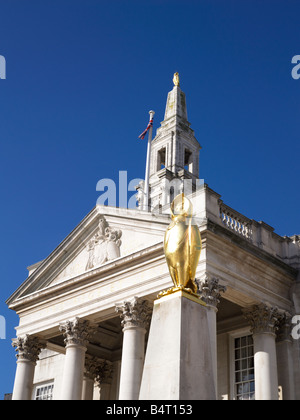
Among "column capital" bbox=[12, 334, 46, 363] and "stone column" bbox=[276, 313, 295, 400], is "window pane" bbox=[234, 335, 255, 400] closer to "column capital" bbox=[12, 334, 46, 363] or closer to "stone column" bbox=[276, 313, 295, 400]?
"stone column" bbox=[276, 313, 295, 400]

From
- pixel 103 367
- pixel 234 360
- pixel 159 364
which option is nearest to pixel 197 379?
pixel 159 364

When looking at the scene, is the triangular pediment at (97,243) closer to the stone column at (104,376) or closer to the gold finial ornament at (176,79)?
the stone column at (104,376)

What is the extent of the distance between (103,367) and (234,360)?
7.52 m

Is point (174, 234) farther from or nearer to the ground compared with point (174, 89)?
nearer to the ground

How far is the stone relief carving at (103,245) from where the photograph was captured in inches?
989

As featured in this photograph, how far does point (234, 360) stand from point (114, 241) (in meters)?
6.72

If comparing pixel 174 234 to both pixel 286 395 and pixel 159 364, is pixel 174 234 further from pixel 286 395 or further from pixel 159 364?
pixel 286 395

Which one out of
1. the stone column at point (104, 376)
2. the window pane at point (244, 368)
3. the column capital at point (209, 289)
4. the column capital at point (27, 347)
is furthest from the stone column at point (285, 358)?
the column capital at point (27, 347)

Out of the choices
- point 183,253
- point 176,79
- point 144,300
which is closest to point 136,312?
point 144,300

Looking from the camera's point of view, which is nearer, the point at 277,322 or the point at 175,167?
Answer: the point at 277,322
